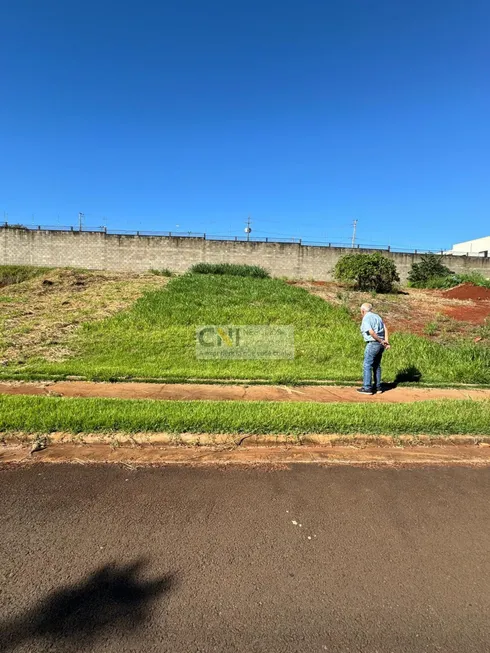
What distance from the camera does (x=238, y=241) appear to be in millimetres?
30594

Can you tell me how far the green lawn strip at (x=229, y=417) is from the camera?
14.8ft

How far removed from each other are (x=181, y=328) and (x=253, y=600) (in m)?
8.33

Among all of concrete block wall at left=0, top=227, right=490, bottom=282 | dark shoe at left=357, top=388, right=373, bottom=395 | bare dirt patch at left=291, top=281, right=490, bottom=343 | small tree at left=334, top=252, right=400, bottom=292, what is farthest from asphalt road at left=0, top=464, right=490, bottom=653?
concrete block wall at left=0, top=227, right=490, bottom=282

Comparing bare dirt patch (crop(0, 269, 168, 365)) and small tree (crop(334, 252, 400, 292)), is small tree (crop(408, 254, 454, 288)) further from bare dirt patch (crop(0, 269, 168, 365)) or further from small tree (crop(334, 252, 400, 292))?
bare dirt patch (crop(0, 269, 168, 365))

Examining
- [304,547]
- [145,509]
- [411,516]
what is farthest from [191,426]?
[411,516]

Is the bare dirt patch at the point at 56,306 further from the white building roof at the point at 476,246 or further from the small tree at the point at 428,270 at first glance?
the white building roof at the point at 476,246

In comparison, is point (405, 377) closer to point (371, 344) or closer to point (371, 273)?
point (371, 344)

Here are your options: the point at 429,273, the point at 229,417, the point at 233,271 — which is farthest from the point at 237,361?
the point at 429,273

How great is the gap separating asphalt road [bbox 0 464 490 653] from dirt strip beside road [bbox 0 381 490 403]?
7.48 feet

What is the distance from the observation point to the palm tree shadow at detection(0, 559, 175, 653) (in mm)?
1981

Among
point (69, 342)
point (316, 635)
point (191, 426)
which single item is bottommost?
point (316, 635)

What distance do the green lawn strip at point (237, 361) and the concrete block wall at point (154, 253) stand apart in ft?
57.4

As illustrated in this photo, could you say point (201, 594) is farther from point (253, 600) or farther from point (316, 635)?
point (316, 635)

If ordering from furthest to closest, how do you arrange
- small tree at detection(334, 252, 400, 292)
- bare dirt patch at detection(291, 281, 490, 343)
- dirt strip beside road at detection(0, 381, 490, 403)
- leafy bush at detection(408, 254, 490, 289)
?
1. leafy bush at detection(408, 254, 490, 289)
2. small tree at detection(334, 252, 400, 292)
3. bare dirt patch at detection(291, 281, 490, 343)
4. dirt strip beside road at detection(0, 381, 490, 403)
